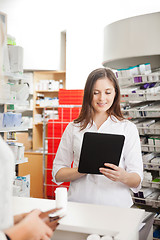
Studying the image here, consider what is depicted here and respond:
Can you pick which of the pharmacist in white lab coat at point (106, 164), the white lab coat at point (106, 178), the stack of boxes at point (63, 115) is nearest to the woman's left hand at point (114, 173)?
the pharmacist in white lab coat at point (106, 164)

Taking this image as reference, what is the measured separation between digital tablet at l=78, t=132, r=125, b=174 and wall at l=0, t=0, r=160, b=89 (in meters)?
5.83

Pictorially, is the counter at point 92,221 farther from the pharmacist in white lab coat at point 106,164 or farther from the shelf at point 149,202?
the shelf at point 149,202

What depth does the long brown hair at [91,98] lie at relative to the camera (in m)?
2.14

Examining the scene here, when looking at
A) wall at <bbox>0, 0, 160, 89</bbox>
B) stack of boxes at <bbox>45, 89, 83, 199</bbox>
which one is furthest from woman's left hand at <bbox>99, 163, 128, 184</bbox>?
wall at <bbox>0, 0, 160, 89</bbox>

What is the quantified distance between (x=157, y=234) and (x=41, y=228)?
2.63m

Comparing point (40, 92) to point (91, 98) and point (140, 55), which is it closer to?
point (140, 55)

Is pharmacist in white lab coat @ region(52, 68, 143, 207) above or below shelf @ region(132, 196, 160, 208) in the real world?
above

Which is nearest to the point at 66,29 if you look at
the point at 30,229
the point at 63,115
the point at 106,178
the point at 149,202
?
the point at 63,115

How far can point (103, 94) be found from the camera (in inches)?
83.5

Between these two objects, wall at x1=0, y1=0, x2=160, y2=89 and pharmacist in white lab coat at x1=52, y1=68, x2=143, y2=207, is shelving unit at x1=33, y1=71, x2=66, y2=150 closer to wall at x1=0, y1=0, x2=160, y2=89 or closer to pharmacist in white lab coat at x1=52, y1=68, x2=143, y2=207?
wall at x1=0, y1=0, x2=160, y2=89

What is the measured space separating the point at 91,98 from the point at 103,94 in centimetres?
9

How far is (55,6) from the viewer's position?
809 centimetres

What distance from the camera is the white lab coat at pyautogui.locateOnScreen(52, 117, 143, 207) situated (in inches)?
81.4

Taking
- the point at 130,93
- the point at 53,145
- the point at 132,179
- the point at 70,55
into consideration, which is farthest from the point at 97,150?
the point at 70,55
